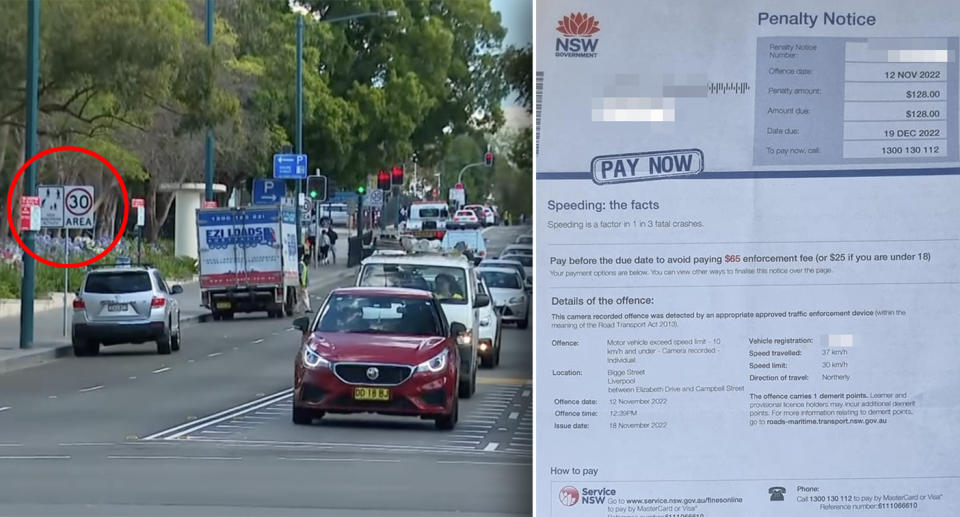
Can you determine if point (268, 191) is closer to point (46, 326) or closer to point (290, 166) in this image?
point (290, 166)

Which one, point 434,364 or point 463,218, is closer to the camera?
point 434,364

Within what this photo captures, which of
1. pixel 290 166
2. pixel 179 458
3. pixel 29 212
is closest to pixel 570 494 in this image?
pixel 179 458

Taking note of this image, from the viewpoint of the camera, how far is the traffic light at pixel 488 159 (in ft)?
20.7

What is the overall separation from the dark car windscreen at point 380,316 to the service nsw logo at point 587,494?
44.5 ft

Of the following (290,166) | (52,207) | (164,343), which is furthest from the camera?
(290,166)

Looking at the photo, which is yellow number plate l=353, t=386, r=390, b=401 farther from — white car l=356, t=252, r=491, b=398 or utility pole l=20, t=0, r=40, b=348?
utility pole l=20, t=0, r=40, b=348

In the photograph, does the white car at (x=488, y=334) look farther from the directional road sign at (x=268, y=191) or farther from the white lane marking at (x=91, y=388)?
the directional road sign at (x=268, y=191)

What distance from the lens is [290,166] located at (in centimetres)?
5062

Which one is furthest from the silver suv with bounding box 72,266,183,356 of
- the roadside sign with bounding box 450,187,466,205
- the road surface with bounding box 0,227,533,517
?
the roadside sign with bounding box 450,187,466,205

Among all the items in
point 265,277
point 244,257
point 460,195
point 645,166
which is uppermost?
point 460,195

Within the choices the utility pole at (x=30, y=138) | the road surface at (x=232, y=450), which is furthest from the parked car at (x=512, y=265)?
the utility pole at (x=30, y=138)

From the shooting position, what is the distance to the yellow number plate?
17.5 metres

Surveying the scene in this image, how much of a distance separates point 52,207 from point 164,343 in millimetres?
3656

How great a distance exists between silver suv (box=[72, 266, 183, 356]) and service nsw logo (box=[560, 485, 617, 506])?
25.1 metres
